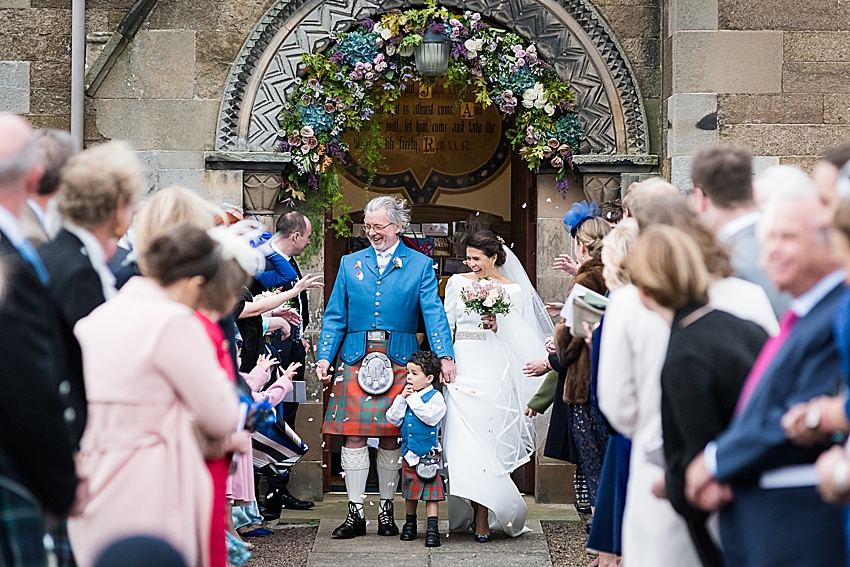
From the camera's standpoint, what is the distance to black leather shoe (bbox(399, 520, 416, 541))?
5785mm

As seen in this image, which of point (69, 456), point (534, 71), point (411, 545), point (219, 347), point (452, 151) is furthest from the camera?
point (452, 151)

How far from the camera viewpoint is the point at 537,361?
5711 millimetres

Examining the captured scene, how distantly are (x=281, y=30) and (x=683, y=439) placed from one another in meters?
4.64

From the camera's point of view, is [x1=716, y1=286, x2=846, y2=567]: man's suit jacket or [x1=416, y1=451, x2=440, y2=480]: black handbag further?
[x1=416, y1=451, x2=440, y2=480]: black handbag

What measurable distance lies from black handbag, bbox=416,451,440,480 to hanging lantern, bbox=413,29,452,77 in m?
2.44

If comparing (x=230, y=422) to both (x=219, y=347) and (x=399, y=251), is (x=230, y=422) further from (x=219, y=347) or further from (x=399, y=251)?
(x=399, y=251)

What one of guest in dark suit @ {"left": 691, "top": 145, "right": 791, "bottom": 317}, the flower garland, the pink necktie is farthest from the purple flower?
the pink necktie

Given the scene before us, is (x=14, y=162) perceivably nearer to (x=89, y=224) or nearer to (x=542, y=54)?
(x=89, y=224)

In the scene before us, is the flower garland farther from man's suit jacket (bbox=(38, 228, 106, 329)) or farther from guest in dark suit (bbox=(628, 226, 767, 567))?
guest in dark suit (bbox=(628, 226, 767, 567))

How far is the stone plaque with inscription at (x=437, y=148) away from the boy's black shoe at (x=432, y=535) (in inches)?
141

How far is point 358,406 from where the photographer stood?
5922 mm

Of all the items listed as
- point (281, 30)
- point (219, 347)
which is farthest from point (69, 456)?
point (281, 30)

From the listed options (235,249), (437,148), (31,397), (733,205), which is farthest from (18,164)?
(437,148)

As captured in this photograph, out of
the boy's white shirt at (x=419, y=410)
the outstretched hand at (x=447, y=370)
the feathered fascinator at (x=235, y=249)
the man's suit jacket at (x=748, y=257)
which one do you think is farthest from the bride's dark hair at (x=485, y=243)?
the man's suit jacket at (x=748, y=257)
